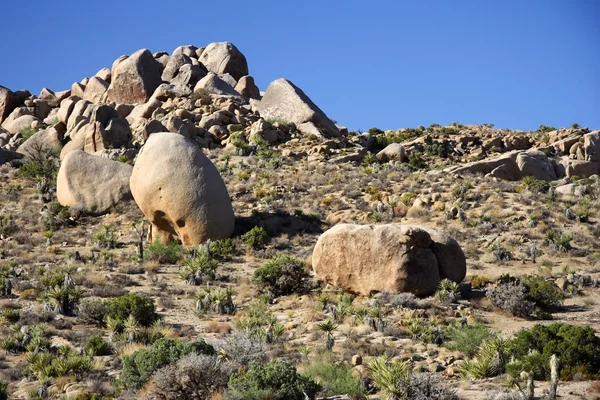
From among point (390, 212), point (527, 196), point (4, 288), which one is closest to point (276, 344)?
point (4, 288)

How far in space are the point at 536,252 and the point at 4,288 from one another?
16878 millimetres

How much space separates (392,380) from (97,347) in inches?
250

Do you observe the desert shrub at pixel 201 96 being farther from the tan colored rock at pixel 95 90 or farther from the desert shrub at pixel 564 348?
the desert shrub at pixel 564 348

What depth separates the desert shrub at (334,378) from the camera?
38.4ft

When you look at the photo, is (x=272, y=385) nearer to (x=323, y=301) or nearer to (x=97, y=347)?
(x=97, y=347)

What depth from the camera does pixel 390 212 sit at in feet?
95.2

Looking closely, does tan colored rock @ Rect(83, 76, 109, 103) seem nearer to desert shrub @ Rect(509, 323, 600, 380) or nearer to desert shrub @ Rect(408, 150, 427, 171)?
desert shrub @ Rect(408, 150, 427, 171)

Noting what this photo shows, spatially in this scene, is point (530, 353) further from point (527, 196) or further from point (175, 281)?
point (527, 196)

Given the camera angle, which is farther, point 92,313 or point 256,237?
point 256,237

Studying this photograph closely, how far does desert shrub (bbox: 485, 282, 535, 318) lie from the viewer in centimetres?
1780

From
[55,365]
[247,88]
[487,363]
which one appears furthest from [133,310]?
[247,88]

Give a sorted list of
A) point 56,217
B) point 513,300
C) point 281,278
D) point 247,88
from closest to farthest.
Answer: point 513,300 → point 281,278 → point 56,217 → point 247,88

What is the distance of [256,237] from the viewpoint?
25656 mm

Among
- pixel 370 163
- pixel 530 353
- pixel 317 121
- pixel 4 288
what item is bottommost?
pixel 530 353
